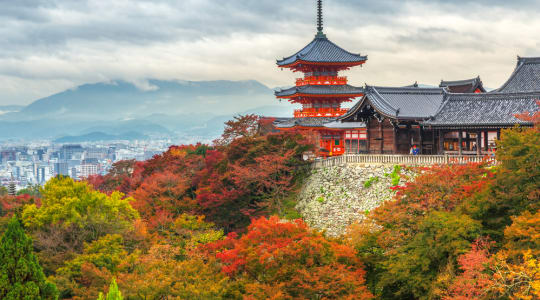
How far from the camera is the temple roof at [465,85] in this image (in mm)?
39594

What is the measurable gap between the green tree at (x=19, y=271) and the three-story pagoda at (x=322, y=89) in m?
23.1

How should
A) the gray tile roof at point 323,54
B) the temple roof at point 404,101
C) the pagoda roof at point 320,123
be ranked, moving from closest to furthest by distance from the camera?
the temple roof at point 404,101, the pagoda roof at point 320,123, the gray tile roof at point 323,54

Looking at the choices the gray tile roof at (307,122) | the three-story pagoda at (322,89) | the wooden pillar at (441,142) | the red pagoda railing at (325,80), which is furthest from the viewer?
the red pagoda railing at (325,80)

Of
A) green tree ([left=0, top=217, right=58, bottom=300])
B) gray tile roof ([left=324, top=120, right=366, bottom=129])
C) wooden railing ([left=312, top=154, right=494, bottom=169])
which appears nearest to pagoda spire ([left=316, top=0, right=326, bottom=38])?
gray tile roof ([left=324, top=120, right=366, bottom=129])

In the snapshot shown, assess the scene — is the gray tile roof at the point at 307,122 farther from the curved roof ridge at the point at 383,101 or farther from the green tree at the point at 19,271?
the green tree at the point at 19,271

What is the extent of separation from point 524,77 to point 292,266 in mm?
23686

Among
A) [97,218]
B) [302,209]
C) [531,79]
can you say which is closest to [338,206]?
[302,209]

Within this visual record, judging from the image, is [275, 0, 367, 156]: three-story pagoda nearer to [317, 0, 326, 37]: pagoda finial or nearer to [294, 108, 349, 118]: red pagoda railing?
[294, 108, 349, 118]: red pagoda railing

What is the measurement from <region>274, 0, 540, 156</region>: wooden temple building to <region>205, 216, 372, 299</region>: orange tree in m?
11.8

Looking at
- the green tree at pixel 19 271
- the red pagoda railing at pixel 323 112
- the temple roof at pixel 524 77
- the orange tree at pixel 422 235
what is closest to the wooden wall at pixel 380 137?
the red pagoda railing at pixel 323 112

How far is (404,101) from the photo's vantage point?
116 ft

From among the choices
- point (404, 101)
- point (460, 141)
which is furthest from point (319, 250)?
point (404, 101)

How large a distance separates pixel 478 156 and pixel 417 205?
8.44m

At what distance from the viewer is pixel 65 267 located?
26672 mm
